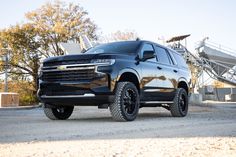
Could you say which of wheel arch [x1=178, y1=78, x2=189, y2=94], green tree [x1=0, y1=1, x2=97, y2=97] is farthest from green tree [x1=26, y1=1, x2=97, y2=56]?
wheel arch [x1=178, y1=78, x2=189, y2=94]

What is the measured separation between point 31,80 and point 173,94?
33205mm

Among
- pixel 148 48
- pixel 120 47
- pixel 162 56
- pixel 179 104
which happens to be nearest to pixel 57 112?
pixel 120 47

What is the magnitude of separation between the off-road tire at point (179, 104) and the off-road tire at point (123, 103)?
7.80 feet

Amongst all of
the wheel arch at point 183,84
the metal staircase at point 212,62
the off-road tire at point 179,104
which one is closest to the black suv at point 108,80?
the off-road tire at point 179,104

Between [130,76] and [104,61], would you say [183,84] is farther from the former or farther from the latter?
[104,61]

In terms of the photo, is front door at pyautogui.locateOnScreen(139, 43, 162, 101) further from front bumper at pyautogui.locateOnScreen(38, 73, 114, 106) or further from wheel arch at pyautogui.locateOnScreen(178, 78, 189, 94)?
wheel arch at pyautogui.locateOnScreen(178, 78, 189, 94)

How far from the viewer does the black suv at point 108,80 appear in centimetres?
839

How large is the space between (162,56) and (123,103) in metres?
2.84

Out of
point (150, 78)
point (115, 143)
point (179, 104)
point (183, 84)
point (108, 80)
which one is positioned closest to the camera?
point (115, 143)

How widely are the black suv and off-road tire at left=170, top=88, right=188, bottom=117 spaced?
0.69 m

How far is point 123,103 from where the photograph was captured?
8625 millimetres

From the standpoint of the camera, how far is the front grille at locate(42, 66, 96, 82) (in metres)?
8.43

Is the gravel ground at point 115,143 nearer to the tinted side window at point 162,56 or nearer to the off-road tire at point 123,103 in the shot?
the off-road tire at point 123,103

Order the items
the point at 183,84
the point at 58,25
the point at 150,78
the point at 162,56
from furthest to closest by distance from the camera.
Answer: the point at 58,25
the point at 183,84
the point at 162,56
the point at 150,78
